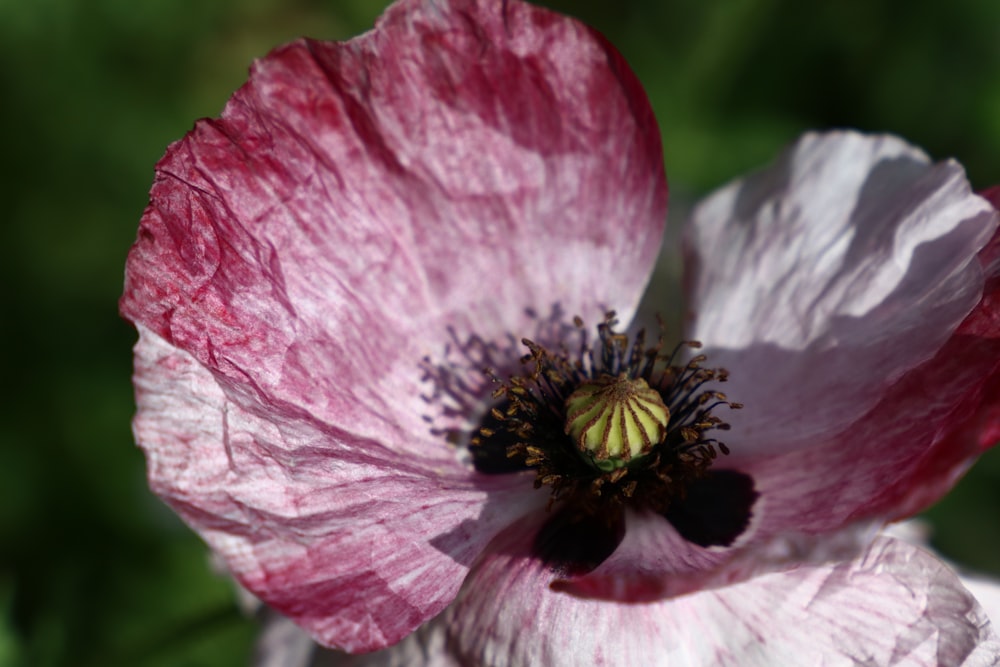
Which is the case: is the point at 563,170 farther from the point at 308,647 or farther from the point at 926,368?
the point at 308,647

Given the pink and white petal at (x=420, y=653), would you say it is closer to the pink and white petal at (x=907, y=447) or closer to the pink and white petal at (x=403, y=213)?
the pink and white petal at (x=403, y=213)

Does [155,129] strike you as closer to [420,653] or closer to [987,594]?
[420,653]

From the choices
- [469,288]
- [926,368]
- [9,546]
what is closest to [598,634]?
[926,368]

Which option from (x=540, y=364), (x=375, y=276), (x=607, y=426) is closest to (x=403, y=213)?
(x=375, y=276)

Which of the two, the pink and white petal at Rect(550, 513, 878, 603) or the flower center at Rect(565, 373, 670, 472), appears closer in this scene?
the pink and white petal at Rect(550, 513, 878, 603)

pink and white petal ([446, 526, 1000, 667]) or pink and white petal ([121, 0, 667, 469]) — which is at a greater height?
pink and white petal ([121, 0, 667, 469])

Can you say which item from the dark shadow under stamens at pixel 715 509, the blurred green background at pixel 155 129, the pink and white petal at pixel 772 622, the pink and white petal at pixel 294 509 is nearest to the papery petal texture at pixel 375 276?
the pink and white petal at pixel 294 509

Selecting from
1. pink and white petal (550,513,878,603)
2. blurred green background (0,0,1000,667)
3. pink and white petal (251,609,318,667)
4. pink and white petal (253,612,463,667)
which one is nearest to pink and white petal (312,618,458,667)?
pink and white petal (253,612,463,667)

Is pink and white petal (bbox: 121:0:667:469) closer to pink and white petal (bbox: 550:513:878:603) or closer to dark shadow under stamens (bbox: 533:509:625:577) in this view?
dark shadow under stamens (bbox: 533:509:625:577)
